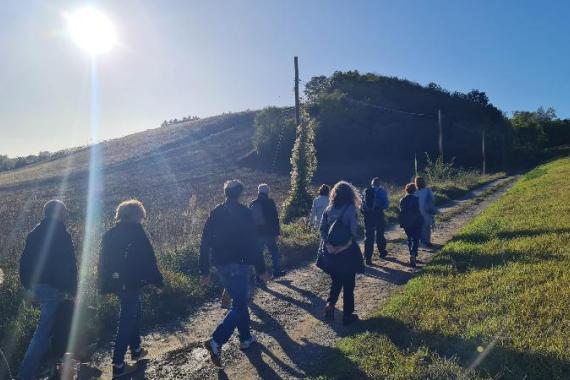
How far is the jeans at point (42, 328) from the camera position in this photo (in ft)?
17.7

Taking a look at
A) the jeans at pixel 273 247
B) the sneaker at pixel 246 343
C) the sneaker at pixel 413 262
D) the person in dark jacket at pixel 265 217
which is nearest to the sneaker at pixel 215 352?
the sneaker at pixel 246 343

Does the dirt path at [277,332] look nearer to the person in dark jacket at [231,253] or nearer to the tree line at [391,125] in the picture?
the person in dark jacket at [231,253]

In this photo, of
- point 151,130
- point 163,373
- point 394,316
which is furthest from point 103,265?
point 151,130

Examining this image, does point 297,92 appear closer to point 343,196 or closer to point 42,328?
point 343,196

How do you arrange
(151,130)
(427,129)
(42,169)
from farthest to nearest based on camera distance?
(151,130) < (427,129) < (42,169)

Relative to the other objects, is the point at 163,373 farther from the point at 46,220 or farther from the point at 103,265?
the point at 46,220

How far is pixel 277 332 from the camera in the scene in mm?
6816

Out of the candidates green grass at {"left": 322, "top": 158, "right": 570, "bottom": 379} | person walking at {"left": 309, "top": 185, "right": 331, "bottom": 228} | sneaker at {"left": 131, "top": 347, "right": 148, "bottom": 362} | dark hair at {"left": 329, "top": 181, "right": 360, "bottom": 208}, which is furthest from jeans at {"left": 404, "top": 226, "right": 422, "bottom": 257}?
sneaker at {"left": 131, "top": 347, "right": 148, "bottom": 362}

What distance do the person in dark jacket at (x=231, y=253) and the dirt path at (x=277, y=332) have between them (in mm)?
476

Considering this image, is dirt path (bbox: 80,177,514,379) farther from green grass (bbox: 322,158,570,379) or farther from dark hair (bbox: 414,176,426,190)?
dark hair (bbox: 414,176,426,190)

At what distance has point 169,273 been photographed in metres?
9.45

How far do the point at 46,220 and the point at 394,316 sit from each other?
463cm

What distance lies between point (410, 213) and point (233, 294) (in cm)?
575

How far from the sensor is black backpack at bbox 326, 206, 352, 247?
21.4 feet
